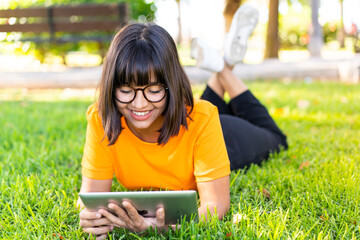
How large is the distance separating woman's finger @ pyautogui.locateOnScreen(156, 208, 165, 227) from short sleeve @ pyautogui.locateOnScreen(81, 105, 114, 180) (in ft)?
1.45

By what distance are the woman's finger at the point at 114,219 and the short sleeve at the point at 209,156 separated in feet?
1.40

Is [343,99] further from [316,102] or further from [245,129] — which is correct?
[245,129]

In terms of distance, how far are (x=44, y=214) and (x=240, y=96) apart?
168cm

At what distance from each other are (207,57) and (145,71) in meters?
1.34

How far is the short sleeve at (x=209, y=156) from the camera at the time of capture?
6.21 ft

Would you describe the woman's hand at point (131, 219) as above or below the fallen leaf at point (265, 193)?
above

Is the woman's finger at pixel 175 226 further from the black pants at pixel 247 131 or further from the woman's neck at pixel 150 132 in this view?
the black pants at pixel 247 131

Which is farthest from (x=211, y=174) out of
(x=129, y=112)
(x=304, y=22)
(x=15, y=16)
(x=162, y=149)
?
(x=304, y=22)

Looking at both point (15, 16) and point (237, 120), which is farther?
point (15, 16)

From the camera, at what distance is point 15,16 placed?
8.46m

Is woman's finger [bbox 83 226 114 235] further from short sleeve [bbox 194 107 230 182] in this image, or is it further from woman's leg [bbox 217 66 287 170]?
woman's leg [bbox 217 66 287 170]

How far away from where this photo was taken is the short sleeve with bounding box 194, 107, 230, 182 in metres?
1.89

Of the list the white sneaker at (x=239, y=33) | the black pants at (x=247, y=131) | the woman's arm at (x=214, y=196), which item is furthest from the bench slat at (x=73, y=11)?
the woman's arm at (x=214, y=196)

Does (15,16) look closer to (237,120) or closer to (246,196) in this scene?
(237,120)
